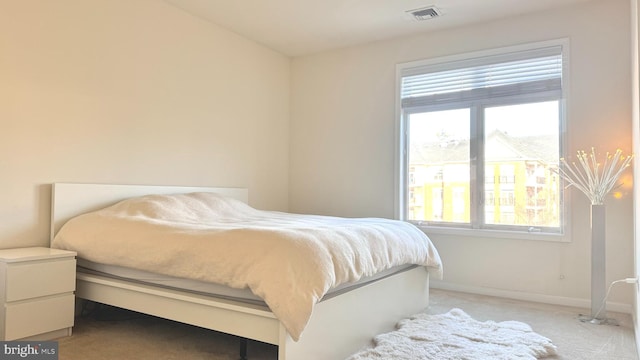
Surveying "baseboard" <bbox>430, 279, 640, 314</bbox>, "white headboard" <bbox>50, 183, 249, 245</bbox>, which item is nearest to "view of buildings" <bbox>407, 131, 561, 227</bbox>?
"baseboard" <bbox>430, 279, 640, 314</bbox>

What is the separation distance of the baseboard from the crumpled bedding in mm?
1018

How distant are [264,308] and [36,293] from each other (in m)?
1.39

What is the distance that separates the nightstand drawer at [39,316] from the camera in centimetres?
235

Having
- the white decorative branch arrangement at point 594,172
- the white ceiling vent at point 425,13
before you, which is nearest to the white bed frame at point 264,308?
the white decorative branch arrangement at point 594,172

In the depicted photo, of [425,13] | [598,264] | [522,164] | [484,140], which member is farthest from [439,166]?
[598,264]

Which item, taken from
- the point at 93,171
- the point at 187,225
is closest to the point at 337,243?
the point at 187,225

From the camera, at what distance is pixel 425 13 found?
12.5 ft

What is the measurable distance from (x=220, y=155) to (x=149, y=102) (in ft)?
2.83

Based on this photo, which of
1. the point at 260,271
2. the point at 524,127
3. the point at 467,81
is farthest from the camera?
the point at 467,81

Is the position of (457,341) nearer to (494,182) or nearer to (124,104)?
(494,182)

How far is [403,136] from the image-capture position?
4449 mm

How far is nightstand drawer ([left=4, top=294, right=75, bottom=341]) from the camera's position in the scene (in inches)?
92.6

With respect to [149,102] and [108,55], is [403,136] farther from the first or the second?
[108,55]

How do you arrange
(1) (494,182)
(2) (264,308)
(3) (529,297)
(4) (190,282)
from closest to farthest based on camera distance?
(2) (264,308) → (4) (190,282) → (3) (529,297) → (1) (494,182)
